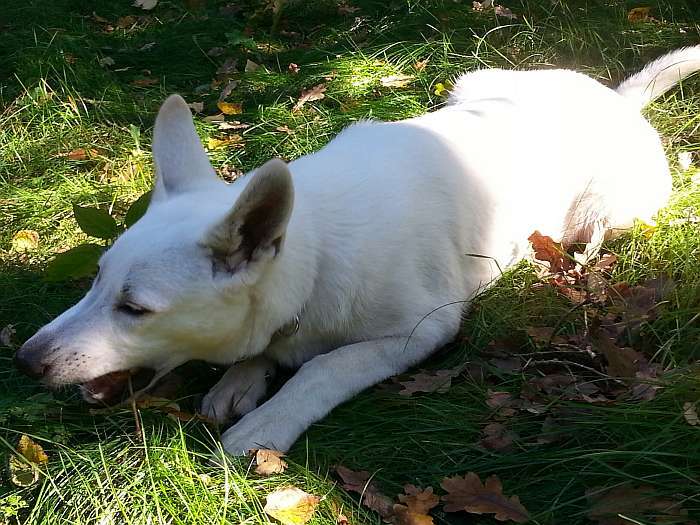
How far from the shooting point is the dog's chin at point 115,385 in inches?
105

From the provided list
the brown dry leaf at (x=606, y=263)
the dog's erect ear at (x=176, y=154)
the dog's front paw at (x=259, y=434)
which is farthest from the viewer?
the brown dry leaf at (x=606, y=263)

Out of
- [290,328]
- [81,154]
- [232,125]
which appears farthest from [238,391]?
[232,125]

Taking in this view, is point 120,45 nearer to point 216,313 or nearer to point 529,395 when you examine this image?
point 216,313

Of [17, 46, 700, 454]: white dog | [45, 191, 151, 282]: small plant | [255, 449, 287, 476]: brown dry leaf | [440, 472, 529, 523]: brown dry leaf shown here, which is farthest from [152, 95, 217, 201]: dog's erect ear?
[440, 472, 529, 523]: brown dry leaf

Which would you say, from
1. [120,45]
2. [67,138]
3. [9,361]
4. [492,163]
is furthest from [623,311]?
[120,45]

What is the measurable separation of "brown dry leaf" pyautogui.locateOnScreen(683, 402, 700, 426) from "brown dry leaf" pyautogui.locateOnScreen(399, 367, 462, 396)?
32.1 inches

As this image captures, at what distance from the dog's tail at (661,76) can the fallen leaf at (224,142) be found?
225cm

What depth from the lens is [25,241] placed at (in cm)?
404

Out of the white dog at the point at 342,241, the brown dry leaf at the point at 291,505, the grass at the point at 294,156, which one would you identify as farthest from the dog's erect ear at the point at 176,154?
the brown dry leaf at the point at 291,505

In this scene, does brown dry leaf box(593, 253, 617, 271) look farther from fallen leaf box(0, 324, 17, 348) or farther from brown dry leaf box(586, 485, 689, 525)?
fallen leaf box(0, 324, 17, 348)

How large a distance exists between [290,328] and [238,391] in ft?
1.03

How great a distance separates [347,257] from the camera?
9.46 feet

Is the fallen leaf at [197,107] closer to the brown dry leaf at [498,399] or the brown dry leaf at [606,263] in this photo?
the brown dry leaf at [606,263]

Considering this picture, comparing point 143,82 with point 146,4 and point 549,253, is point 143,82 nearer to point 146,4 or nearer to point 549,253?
point 146,4
